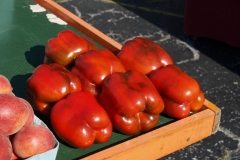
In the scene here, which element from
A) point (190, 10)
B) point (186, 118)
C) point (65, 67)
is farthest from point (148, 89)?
point (190, 10)

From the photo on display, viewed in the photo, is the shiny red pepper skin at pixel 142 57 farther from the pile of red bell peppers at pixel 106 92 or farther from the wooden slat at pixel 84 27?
the wooden slat at pixel 84 27

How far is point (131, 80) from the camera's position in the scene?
5.47 ft

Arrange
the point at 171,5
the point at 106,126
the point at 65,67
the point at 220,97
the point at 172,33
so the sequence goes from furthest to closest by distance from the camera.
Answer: the point at 171,5, the point at 172,33, the point at 220,97, the point at 65,67, the point at 106,126

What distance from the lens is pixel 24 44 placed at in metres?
2.31

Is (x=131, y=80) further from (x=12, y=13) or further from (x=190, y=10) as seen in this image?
(x=190, y=10)

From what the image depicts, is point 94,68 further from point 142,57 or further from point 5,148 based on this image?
point 5,148

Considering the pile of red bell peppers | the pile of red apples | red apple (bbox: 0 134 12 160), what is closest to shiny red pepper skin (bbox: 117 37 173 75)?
the pile of red bell peppers

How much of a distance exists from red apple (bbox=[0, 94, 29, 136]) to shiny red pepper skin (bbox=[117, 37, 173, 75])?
0.63 meters

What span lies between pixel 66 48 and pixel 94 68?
0.78 ft

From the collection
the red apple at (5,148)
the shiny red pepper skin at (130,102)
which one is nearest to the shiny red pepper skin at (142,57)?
the shiny red pepper skin at (130,102)

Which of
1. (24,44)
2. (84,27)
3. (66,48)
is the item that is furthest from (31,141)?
(84,27)

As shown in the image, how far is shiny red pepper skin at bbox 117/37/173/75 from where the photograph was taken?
1.83 m

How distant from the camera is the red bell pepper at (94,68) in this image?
170 centimetres

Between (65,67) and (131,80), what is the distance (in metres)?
0.38
